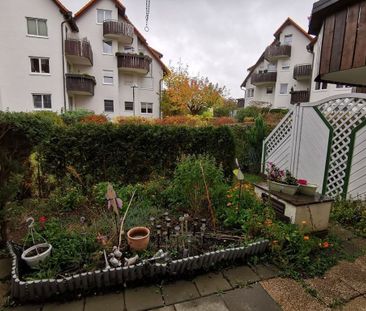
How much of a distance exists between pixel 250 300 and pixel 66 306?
174 centimetres

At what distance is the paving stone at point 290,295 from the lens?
200 centimetres

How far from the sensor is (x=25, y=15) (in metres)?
12.8

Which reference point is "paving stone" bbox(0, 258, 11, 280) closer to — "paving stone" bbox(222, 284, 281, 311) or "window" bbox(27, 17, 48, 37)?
"paving stone" bbox(222, 284, 281, 311)

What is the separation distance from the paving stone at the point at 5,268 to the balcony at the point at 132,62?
56.5 ft

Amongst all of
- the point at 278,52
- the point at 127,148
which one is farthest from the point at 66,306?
the point at 278,52

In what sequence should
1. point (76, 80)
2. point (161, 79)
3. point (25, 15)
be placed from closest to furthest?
point (25, 15) < point (76, 80) < point (161, 79)

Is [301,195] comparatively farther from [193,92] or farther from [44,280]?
[193,92]

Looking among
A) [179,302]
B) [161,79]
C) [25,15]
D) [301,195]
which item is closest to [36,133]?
[179,302]

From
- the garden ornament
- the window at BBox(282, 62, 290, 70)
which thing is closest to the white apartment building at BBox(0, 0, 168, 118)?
the window at BBox(282, 62, 290, 70)

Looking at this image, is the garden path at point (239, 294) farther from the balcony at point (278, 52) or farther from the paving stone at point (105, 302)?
the balcony at point (278, 52)

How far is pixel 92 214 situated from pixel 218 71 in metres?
31.3

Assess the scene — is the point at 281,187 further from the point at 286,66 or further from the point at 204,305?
the point at 286,66

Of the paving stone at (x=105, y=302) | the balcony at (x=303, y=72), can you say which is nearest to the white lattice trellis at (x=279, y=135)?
the paving stone at (x=105, y=302)

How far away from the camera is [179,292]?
2.16 meters
